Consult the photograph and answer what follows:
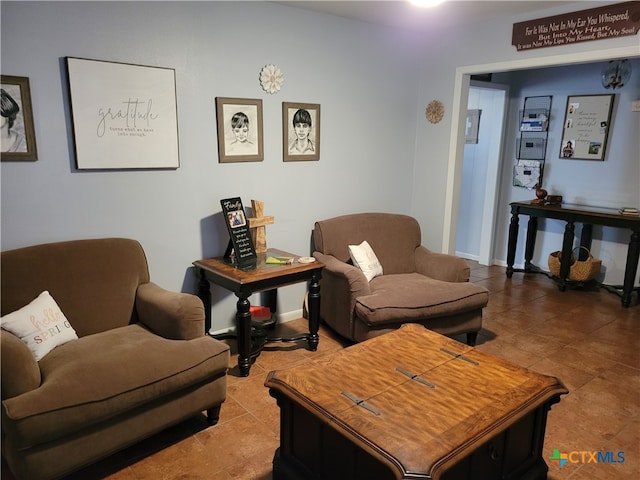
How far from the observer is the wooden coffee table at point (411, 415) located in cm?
148

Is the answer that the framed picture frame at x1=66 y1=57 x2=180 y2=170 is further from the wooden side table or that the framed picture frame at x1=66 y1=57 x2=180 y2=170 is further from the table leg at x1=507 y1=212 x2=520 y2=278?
the table leg at x1=507 y1=212 x2=520 y2=278

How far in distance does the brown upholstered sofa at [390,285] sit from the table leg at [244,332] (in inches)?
28.1

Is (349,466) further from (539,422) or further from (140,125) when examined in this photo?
(140,125)

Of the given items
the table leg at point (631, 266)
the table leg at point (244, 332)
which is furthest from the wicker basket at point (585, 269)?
the table leg at point (244, 332)

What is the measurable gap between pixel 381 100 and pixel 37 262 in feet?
9.44

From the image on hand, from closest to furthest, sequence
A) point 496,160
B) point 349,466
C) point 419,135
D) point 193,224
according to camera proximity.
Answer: point 349,466 → point 193,224 → point 419,135 → point 496,160

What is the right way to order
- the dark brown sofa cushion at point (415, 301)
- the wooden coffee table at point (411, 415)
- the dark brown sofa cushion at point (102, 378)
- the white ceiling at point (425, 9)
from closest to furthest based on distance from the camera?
the wooden coffee table at point (411, 415) < the dark brown sofa cushion at point (102, 378) < the dark brown sofa cushion at point (415, 301) < the white ceiling at point (425, 9)

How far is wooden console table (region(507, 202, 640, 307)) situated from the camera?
13.0ft

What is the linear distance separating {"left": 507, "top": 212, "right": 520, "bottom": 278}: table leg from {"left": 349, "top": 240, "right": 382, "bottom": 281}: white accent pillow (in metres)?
2.10

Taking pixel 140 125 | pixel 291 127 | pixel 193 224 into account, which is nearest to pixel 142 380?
pixel 193 224

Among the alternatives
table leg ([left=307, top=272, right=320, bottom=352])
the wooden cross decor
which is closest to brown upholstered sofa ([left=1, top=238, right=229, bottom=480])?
the wooden cross decor

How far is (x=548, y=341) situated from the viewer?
3387mm

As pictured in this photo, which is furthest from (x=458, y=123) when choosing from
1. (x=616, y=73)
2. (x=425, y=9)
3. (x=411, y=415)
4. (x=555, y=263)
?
(x=411, y=415)

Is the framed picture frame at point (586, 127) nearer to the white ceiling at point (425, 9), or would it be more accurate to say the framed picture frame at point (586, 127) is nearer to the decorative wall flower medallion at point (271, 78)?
the white ceiling at point (425, 9)
